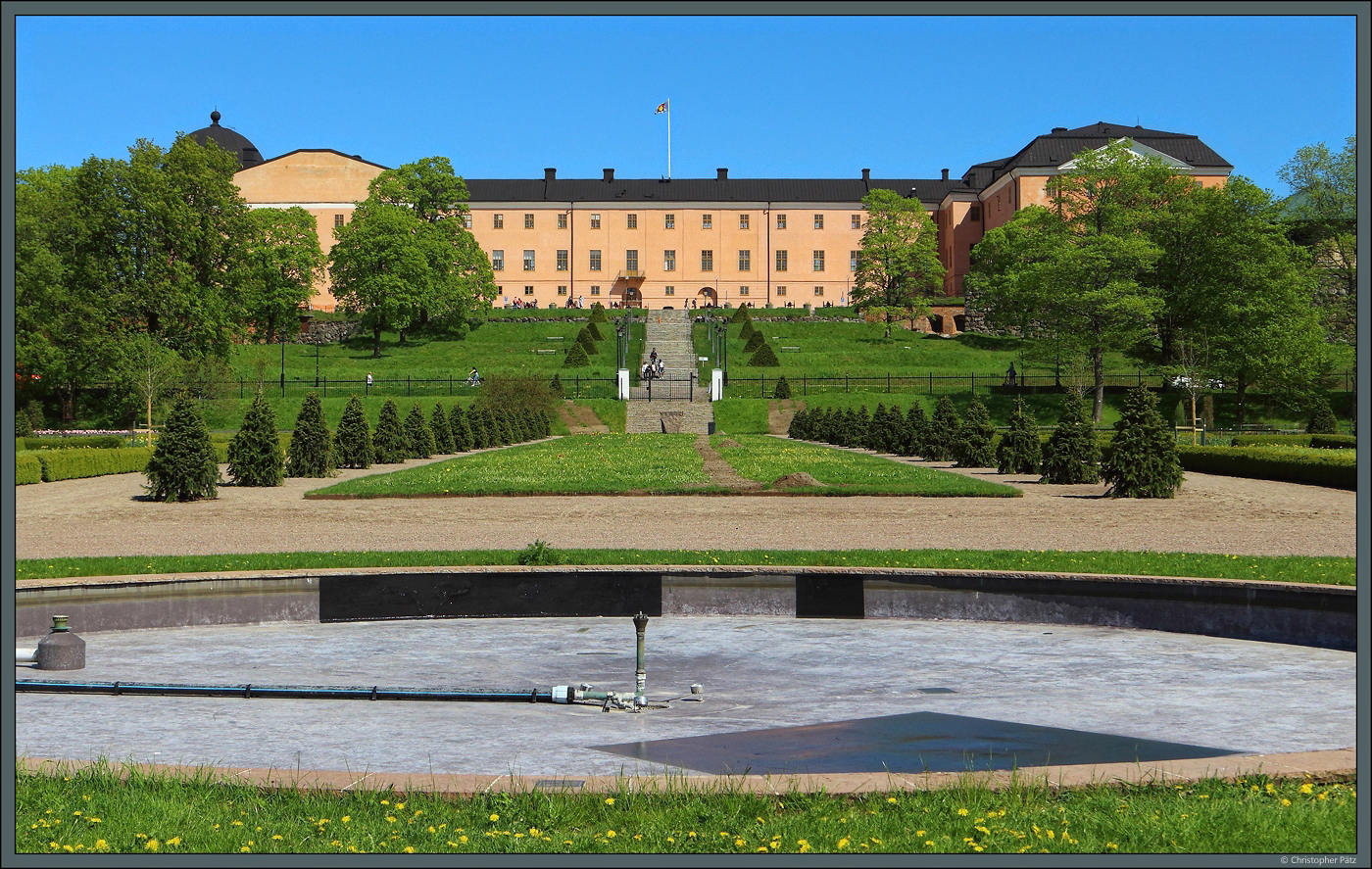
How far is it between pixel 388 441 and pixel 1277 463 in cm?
1971

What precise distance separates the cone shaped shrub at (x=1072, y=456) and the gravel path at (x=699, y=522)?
103cm

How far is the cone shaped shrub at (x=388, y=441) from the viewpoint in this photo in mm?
31953

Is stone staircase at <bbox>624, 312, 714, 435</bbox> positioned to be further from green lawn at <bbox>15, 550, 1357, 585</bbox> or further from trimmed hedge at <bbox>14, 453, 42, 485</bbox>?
green lawn at <bbox>15, 550, 1357, 585</bbox>

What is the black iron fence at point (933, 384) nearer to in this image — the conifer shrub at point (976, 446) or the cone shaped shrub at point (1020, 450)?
the conifer shrub at point (976, 446)

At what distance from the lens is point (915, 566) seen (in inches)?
438

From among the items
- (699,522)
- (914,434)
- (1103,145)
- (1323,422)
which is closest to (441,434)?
(914,434)

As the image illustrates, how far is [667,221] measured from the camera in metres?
104

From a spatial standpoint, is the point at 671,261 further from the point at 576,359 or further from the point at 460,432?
the point at 460,432

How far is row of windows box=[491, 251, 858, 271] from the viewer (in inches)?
4077

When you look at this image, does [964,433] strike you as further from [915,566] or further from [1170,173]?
[1170,173]

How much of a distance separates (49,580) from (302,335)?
75770 mm

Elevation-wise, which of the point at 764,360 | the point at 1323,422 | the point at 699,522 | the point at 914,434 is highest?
the point at 764,360

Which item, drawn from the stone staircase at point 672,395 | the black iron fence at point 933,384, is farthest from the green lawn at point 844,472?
the black iron fence at point 933,384

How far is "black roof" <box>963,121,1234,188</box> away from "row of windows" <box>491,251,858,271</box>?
63.7ft
